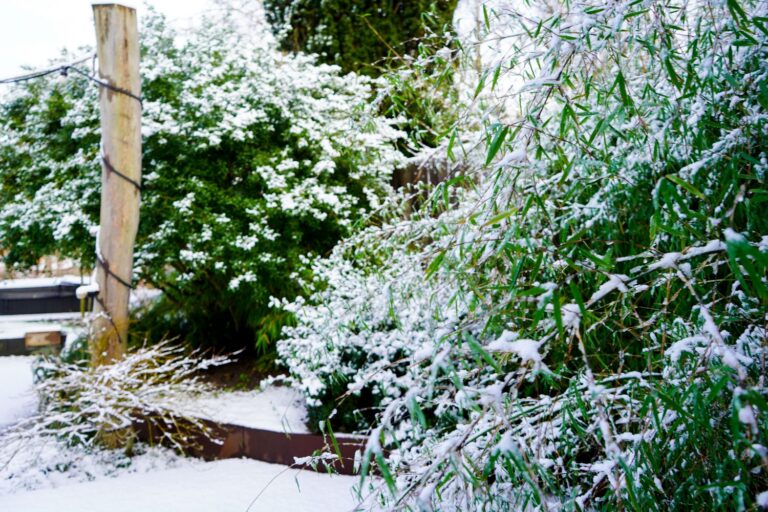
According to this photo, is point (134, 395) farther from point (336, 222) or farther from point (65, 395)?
point (336, 222)

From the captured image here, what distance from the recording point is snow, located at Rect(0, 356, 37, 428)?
4.75 metres

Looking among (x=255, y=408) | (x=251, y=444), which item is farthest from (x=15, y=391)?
(x=251, y=444)

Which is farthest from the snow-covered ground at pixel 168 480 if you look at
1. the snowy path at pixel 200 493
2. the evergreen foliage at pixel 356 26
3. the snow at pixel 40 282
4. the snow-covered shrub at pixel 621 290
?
the evergreen foliage at pixel 356 26

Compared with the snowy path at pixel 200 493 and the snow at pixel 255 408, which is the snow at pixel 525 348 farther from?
the snow at pixel 255 408

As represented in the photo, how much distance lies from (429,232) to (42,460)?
→ 3008mm

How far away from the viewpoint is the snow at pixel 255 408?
399 centimetres

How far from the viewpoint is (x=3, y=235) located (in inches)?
213

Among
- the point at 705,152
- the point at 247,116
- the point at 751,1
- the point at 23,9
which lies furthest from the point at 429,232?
the point at 23,9

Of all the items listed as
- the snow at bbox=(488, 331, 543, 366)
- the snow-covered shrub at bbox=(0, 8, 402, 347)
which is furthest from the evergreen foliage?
the snow at bbox=(488, 331, 543, 366)

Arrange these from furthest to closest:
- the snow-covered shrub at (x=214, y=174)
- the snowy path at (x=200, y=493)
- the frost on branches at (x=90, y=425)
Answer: the snow-covered shrub at (x=214, y=174), the frost on branches at (x=90, y=425), the snowy path at (x=200, y=493)

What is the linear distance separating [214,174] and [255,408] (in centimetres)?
207

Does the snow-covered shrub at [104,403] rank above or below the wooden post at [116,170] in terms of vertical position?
below

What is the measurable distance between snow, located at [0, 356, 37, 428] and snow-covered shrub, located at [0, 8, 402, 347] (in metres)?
1.24

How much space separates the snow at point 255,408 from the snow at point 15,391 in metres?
1.17
